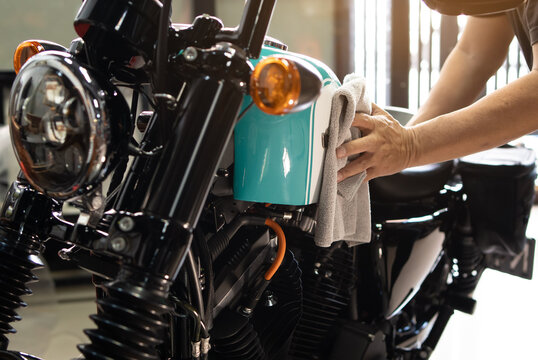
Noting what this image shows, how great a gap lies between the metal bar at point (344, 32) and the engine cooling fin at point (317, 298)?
330 cm

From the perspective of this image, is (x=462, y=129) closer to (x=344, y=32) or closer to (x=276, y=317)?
(x=276, y=317)

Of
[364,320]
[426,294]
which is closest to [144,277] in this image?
[364,320]

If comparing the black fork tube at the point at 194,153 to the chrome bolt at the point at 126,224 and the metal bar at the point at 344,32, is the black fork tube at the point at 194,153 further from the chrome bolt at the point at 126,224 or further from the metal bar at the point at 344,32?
the metal bar at the point at 344,32

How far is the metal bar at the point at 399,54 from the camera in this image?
3.93 metres

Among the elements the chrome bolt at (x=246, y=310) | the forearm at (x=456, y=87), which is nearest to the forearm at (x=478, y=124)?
the chrome bolt at (x=246, y=310)

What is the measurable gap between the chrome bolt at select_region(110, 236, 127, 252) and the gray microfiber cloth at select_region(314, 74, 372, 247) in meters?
0.29

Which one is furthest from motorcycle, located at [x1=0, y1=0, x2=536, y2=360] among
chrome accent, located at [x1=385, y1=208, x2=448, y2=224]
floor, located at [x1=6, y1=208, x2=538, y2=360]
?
floor, located at [x1=6, y1=208, x2=538, y2=360]

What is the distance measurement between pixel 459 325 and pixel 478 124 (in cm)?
135

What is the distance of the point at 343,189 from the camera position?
2.36 ft

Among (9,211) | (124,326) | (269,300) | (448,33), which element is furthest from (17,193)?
(448,33)

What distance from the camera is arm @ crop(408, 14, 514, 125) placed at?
131 centimetres

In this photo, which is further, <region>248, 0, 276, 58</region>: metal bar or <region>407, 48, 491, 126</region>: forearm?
<region>407, 48, 491, 126</region>: forearm

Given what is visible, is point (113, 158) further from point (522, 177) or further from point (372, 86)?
point (372, 86)

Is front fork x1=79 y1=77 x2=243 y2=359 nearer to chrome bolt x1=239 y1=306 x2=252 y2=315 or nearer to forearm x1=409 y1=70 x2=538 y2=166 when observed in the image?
chrome bolt x1=239 y1=306 x2=252 y2=315
